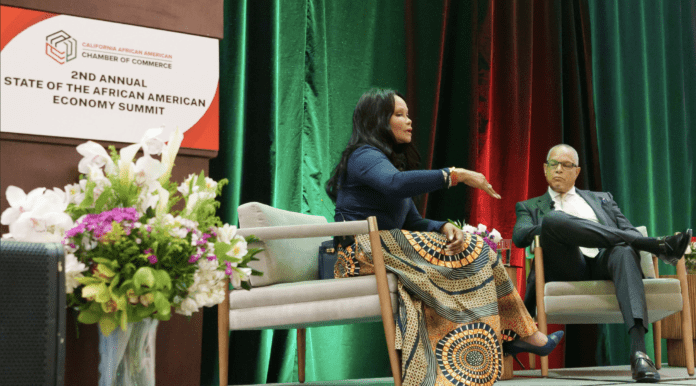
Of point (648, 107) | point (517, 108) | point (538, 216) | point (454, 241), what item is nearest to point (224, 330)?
point (454, 241)

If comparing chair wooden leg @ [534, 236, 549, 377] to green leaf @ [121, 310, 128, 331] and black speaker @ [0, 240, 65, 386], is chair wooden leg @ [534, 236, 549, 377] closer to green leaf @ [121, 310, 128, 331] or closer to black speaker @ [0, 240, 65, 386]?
green leaf @ [121, 310, 128, 331]

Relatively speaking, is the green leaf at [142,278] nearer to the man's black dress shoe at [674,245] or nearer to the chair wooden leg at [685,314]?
the man's black dress shoe at [674,245]

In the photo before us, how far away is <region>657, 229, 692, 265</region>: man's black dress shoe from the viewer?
8.55 ft

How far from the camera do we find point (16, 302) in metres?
0.91

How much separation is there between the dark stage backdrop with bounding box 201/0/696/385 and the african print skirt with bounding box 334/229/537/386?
1.02 m

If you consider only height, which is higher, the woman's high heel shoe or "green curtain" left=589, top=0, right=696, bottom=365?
"green curtain" left=589, top=0, right=696, bottom=365

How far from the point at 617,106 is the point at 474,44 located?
1.16 m

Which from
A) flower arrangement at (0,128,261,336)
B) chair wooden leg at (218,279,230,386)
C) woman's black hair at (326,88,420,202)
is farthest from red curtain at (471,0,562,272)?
flower arrangement at (0,128,261,336)

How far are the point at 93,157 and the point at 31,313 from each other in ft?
1.30

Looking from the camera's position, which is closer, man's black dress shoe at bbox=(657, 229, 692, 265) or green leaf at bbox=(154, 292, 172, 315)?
green leaf at bbox=(154, 292, 172, 315)

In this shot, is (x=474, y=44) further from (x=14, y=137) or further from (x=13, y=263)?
(x=13, y=263)

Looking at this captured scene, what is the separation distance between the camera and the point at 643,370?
7.99 ft

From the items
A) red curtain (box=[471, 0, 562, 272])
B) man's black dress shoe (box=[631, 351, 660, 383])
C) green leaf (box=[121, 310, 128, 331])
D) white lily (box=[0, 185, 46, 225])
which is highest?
red curtain (box=[471, 0, 562, 272])

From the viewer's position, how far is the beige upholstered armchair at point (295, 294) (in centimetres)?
195
